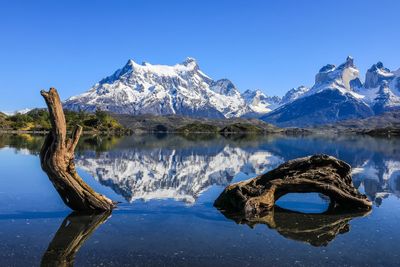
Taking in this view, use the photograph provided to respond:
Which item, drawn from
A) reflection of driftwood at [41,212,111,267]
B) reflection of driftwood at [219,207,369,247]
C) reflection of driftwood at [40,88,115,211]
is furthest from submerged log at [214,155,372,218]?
reflection of driftwood at [40,88,115,211]

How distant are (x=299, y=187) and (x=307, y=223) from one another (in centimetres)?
398

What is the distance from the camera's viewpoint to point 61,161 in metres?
27.1

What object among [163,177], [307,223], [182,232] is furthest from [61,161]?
[163,177]

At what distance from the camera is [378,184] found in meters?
44.3

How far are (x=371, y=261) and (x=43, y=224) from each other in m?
17.4

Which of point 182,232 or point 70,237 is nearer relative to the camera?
point 70,237

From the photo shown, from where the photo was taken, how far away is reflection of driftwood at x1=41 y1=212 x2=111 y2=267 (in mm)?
19081

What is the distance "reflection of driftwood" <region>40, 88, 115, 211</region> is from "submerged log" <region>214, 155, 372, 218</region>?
30.7 feet

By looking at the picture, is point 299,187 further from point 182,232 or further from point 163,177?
point 163,177

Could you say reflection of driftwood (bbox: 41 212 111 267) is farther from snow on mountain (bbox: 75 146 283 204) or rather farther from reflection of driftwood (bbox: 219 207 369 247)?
reflection of driftwood (bbox: 219 207 369 247)

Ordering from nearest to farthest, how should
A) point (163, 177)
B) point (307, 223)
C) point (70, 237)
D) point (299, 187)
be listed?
point (70, 237), point (307, 223), point (299, 187), point (163, 177)

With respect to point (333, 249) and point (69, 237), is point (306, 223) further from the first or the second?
point (69, 237)

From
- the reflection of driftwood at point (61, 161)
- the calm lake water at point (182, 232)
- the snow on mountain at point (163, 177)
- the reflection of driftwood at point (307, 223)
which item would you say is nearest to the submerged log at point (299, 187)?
the reflection of driftwood at point (307, 223)

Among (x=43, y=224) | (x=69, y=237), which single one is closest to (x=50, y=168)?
(x=43, y=224)
